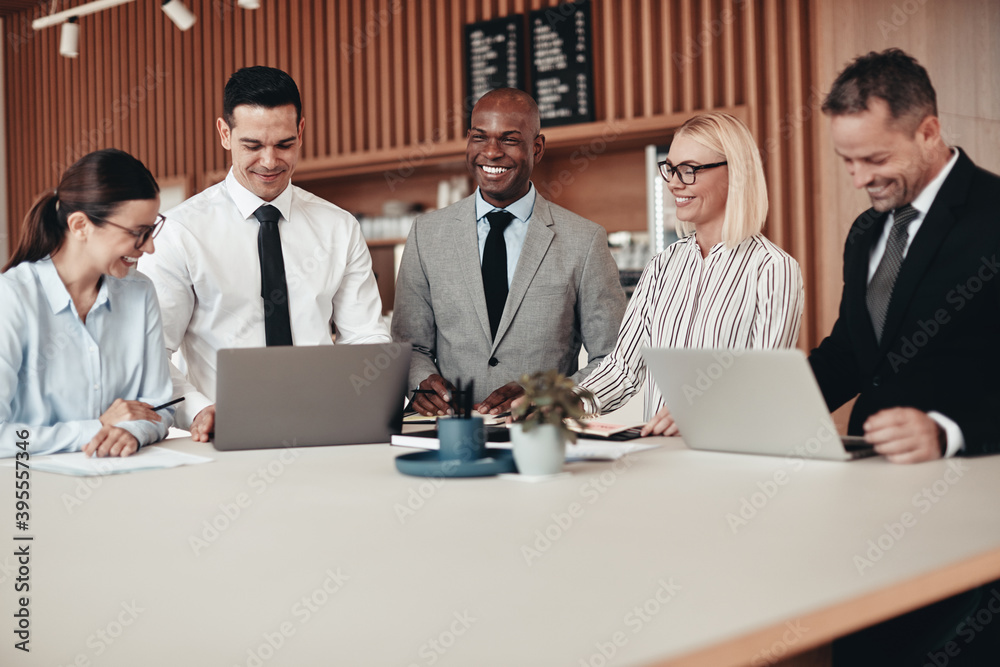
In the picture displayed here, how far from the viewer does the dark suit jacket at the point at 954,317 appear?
69.3 inches

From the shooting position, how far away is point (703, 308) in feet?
7.78

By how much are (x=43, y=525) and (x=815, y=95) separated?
13.7ft

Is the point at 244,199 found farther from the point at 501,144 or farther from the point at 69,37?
the point at 69,37

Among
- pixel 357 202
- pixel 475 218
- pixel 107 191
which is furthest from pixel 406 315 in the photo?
pixel 357 202

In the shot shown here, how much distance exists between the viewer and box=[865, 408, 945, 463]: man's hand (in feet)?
5.49

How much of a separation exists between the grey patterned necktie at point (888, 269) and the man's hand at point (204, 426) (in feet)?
5.02

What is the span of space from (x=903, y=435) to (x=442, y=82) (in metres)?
4.82

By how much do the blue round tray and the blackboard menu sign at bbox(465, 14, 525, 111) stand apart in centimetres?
414
